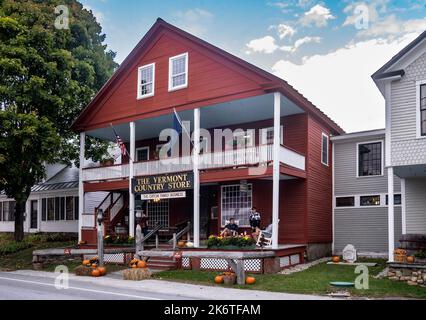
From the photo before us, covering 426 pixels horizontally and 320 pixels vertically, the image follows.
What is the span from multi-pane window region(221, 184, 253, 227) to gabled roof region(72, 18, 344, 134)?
4.77 metres

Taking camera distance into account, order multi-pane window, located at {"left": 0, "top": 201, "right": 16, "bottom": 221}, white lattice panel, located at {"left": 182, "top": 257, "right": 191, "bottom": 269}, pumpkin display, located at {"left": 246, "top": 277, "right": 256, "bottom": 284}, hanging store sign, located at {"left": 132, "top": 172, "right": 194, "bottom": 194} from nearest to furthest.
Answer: pumpkin display, located at {"left": 246, "top": 277, "right": 256, "bottom": 284} < white lattice panel, located at {"left": 182, "top": 257, "right": 191, "bottom": 269} < hanging store sign, located at {"left": 132, "top": 172, "right": 194, "bottom": 194} < multi-pane window, located at {"left": 0, "top": 201, "right": 16, "bottom": 221}

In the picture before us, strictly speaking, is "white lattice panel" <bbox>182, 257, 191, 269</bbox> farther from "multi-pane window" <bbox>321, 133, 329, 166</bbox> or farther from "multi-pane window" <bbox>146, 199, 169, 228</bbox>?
"multi-pane window" <bbox>321, 133, 329, 166</bbox>

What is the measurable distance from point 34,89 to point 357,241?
57.4ft

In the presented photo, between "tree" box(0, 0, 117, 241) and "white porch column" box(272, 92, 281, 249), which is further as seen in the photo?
"tree" box(0, 0, 117, 241)

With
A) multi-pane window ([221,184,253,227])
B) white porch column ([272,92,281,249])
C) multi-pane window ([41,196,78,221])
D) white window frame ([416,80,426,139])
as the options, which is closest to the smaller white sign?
multi-pane window ([221,184,253,227])

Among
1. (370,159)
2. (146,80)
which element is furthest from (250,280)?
(146,80)

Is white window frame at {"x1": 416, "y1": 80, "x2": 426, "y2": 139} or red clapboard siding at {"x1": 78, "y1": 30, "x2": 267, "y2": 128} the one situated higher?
red clapboard siding at {"x1": 78, "y1": 30, "x2": 267, "y2": 128}

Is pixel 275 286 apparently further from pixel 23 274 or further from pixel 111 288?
pixel 23 274

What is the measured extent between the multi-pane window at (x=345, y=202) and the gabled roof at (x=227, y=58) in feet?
11.9

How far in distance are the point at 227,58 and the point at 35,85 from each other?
1010 centimetres

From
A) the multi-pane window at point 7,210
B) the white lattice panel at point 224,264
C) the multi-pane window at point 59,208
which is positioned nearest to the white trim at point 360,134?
the white lattice panel at point 224,264

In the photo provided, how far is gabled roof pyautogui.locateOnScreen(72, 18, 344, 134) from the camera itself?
19875mm

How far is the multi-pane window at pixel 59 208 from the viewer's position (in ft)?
111

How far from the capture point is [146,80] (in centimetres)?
2502
